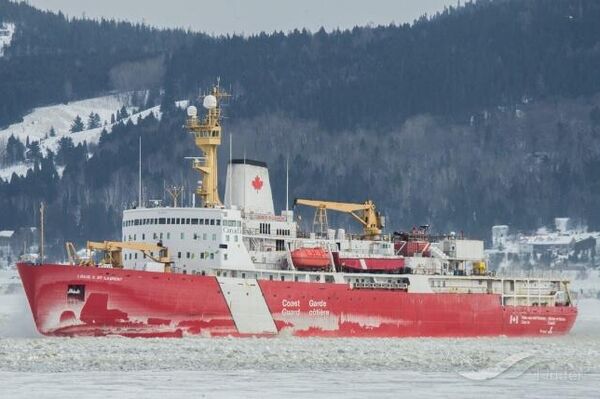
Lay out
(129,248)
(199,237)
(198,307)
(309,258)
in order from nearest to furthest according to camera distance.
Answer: (198,307) → (129,248) → (199,237) → (309,258)

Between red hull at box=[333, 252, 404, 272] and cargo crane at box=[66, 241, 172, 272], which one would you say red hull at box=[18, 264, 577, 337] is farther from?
cargo crane at box=[66, 241, 172, 272]

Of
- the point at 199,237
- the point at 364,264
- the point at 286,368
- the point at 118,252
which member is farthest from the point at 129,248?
Result: the point at 286,368

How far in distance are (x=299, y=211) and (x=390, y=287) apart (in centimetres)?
9386

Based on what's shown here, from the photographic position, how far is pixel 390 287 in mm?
68500

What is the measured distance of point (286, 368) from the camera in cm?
5006

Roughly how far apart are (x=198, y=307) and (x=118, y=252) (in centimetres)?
405

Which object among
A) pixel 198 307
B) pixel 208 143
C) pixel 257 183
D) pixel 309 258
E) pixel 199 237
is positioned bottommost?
pixel 198 307

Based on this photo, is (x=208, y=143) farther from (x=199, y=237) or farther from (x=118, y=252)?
(x=118, y=252)

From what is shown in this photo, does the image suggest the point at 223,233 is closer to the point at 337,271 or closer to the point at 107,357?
the point at 337,271

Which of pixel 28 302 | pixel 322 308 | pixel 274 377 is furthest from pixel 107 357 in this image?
pixel 322 308

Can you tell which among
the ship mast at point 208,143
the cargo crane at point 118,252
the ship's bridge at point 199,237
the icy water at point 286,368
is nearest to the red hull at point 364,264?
the ship's bridge at point 199,237

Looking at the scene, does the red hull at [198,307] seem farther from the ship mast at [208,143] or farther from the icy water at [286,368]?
the ship mast at [208,143]

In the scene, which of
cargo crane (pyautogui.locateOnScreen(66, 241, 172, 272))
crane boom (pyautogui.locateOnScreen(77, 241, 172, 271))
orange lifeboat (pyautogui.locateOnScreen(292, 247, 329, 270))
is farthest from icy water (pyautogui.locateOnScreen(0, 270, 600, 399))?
orange lifeboat (pyautogui.locateOnScreen(292, 247, 329, 270))

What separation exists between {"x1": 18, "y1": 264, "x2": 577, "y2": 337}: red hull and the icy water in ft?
4.11
